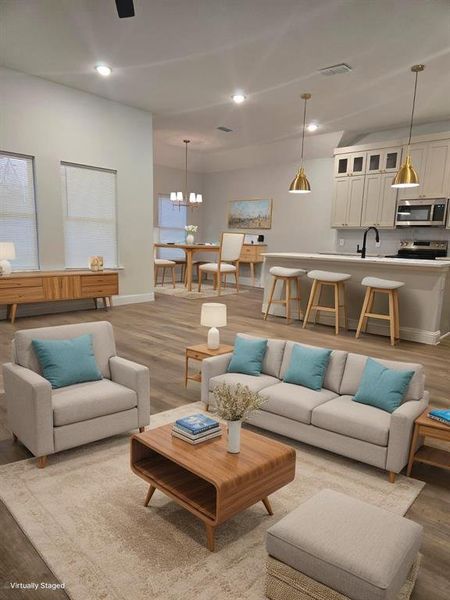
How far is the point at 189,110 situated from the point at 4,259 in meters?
3.75

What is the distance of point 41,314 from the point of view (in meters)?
6.23

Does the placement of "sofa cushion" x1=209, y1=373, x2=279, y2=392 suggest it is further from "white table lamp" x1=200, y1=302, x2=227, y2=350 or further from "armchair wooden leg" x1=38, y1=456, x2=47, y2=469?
"armchair wooden leg" x1=38, y1=456, x2=47, y2=469

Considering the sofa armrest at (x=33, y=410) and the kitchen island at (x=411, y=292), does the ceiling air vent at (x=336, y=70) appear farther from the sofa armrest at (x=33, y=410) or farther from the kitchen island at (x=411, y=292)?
the sofa armrest at (x=33, y=410)

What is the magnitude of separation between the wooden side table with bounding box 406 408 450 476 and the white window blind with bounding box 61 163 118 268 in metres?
5.61

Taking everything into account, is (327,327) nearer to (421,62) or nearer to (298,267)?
(298,267)

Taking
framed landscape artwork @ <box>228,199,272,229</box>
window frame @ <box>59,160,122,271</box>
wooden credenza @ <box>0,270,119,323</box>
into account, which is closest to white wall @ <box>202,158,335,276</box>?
framed landscape artwork @ <box>228,199,272,229</box>

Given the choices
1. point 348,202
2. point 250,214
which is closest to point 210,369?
point 348,202

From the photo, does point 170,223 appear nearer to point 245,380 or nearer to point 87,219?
point 87,219

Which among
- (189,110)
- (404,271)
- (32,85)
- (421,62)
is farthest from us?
(189,110)

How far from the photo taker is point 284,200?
9.57 metres

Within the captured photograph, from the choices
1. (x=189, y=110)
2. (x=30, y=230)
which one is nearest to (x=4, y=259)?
(x=30, y=230)

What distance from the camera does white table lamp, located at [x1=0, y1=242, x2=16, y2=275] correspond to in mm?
5391

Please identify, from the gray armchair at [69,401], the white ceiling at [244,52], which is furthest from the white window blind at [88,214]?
the gray armchair at [69,401]

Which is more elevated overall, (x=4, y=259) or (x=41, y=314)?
(x=4, y=259)
